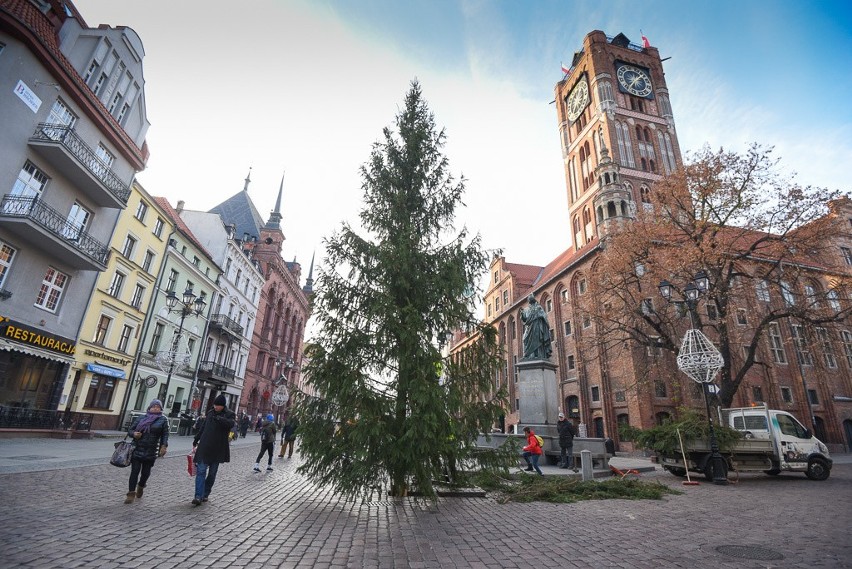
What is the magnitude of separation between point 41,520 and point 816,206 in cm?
2503

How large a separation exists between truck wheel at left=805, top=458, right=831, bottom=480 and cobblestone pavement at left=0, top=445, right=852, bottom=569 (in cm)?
484

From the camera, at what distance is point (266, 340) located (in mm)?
46781

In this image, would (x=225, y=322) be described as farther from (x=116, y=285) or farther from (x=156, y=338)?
(x=116, y=285)

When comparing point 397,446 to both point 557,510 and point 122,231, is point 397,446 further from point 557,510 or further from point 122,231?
point 122,231

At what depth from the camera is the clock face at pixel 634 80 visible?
50.2m

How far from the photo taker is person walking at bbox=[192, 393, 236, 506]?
7023 mm

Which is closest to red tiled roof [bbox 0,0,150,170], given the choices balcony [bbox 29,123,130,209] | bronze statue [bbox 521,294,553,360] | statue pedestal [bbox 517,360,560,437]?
balcony [bbox 29,123,130,209]

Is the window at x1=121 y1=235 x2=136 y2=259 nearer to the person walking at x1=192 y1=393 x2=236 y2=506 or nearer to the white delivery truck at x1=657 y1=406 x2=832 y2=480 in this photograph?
the person walking at x1=192 y1=393 x2=236 y2=506

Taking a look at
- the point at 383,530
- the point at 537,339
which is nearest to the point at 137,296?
the point at 537,339

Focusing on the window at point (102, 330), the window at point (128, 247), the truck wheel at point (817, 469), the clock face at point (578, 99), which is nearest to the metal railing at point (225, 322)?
the window at point (128, 247)

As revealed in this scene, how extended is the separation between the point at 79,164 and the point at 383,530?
19.8m

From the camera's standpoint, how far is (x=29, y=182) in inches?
649

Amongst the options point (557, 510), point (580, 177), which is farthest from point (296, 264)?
point (557, 510)

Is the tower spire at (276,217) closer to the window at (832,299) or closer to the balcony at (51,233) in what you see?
the balcony at (51,233)
